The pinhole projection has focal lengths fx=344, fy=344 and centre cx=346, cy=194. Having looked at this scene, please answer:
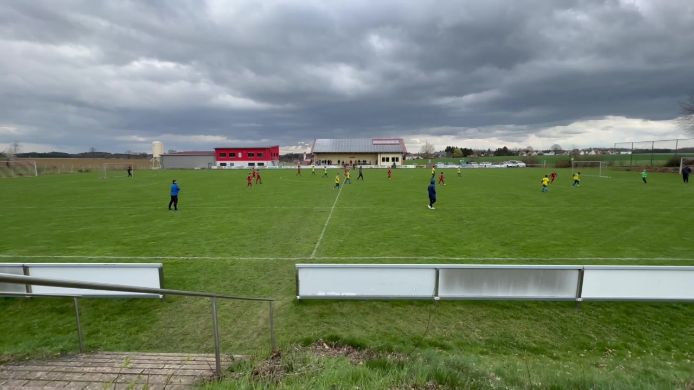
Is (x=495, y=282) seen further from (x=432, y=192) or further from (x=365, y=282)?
(x=432, y=192)

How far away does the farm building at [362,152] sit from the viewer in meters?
89.4

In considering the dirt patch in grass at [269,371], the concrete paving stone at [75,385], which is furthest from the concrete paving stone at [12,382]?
the dirt patch in grass at [269,371]

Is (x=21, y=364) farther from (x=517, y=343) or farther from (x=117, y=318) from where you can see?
(x=517, y=343)

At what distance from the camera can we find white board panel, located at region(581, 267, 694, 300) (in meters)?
6.75

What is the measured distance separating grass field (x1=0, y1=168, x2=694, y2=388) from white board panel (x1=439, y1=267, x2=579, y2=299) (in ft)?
0.86

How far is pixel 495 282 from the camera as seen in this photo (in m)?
6.91

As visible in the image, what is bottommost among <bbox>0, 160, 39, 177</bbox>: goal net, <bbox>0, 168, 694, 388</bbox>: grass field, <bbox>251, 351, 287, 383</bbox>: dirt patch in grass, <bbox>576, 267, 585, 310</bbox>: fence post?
<bbox>0, 168, 694, 388</bbox>: grass field

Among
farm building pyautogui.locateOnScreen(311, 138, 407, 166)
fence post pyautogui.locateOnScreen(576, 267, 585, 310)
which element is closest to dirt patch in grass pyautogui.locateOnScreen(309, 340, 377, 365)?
fence post pyautogui.locateOnScreen(576, 267, 585, 310)

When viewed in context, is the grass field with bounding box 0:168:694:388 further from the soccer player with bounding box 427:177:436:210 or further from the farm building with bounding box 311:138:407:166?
the farm building with bounding box 311:138:407:166

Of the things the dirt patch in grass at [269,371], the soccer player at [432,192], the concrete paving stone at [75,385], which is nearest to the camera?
the concrete paving stone at [75,385]

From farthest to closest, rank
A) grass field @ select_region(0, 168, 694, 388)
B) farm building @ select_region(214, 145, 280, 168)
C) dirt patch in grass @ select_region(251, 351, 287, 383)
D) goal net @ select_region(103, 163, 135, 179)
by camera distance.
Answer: farm building @ select_region(214, 145, 280, 168)
goal net @ select_region(103, 163, 135, 179)
grass field @ select_region(0, 168, 694, 388)
dirt patch in grass @ select_region(251, 351, 287, 383)

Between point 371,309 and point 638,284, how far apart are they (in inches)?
210

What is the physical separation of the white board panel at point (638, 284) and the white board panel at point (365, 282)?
3184mm

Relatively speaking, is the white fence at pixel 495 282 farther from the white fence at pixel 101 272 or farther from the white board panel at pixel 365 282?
the white fence at pixel 101 272
